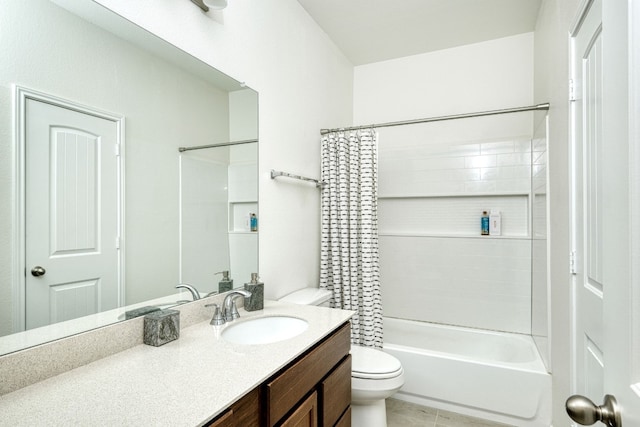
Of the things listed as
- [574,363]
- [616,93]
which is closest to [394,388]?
[574,363]

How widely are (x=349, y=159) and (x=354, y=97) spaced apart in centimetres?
116

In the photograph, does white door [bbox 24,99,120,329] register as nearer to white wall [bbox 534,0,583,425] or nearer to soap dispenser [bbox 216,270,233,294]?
soap dispenser [bbox 216,270,233,294]

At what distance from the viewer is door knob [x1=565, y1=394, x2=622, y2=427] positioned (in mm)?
587

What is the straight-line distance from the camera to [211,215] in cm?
165

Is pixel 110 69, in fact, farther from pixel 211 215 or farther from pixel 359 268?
pixel 359 268

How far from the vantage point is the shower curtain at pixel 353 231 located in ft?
7.96

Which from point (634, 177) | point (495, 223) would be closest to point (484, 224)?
point (495, 223)

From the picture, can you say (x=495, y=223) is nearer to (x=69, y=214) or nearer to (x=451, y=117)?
(x=451, y=117)

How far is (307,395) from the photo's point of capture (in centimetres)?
123

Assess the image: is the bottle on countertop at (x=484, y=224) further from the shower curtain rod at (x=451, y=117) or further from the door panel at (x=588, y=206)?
the door panel at (x=588, y=206)

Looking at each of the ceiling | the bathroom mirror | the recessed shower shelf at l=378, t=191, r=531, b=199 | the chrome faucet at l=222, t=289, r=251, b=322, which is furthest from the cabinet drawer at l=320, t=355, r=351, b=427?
the ceiling

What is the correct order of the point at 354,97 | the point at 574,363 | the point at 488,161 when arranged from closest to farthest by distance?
the point at 574,363, the point at 488,161, the point at 354,97

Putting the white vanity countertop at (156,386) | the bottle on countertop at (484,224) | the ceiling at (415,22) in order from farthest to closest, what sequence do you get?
the bottle on countertop at (484,224) → the ceiling at (415,22) → the white vanity countertop at (156,386)

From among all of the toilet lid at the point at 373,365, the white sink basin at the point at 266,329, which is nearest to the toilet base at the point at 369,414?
the toilet lid at the point at 373,365
